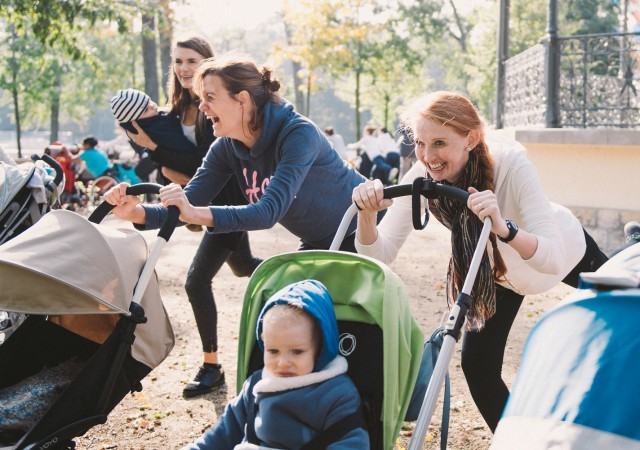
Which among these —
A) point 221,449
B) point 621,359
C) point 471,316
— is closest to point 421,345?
point 471,316

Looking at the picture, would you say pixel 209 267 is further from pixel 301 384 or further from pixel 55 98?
pixel 55 98

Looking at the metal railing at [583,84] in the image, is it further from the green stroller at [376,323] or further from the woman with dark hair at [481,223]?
the green stroller at [376,323]

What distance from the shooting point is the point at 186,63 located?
14.6ft

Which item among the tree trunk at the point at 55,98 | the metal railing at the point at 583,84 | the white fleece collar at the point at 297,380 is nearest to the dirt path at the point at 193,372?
the white fleece collar at the point at 297,380

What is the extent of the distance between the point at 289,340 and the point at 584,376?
3.36 feet

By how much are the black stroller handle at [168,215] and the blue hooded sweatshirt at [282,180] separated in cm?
17

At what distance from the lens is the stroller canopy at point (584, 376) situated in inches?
71.2

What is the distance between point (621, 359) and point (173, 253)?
900cm

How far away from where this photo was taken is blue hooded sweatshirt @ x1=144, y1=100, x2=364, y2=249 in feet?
10.9

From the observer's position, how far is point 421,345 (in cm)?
275

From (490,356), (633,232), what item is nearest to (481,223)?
(490,356)

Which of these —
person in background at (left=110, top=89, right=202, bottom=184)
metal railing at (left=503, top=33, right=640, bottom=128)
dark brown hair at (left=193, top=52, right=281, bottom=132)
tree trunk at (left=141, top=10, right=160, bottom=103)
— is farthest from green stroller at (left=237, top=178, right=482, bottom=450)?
tree trunk at (left=141, top=10, right=160, bottom=103)

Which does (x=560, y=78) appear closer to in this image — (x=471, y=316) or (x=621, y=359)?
(x=471, y=316)

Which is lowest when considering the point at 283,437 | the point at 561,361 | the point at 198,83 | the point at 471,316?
the point at 283,437
